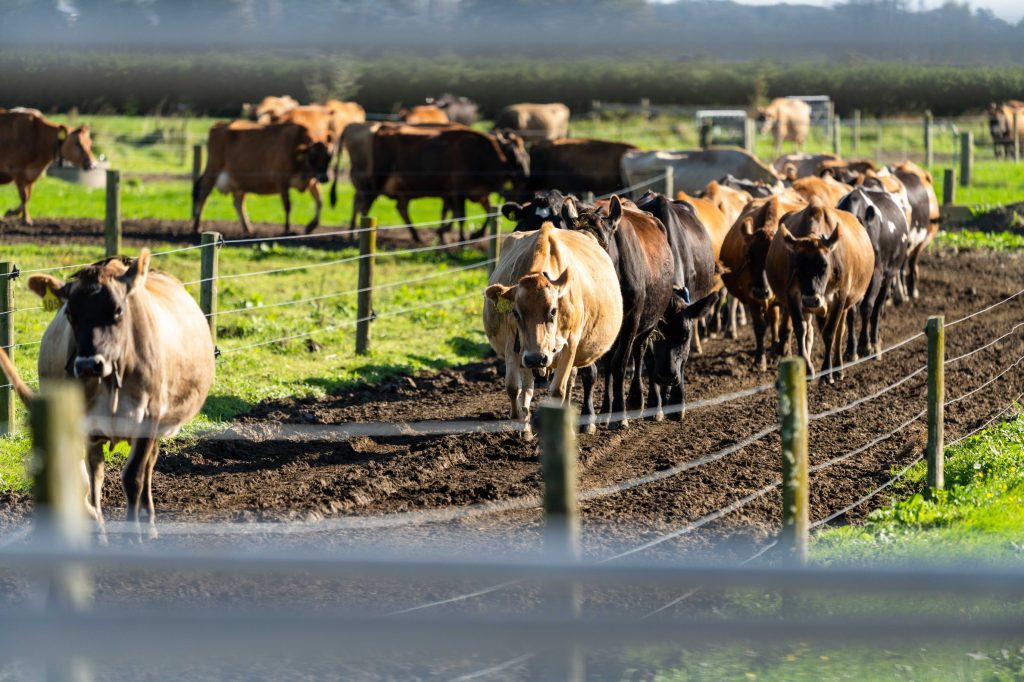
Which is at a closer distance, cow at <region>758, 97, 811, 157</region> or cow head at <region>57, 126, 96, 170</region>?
cow head at <region>57, 126, 96, 170</region>

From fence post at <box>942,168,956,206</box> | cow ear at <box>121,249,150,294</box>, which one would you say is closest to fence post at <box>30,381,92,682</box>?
cow ear at <box>121,249,150,294</box>

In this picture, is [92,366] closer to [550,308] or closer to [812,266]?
[550,308]

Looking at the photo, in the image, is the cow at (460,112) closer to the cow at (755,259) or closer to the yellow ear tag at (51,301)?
the cow at (755,259)

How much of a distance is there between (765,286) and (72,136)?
13293 mm

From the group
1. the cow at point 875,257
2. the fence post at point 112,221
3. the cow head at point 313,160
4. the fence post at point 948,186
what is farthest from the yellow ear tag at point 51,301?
the fence post at point 948,186

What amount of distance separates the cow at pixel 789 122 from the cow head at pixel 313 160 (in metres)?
12.3

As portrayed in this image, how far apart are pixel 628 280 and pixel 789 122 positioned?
77.7 feet

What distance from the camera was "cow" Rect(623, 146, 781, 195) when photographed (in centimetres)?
1994

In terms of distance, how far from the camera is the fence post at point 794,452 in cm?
498

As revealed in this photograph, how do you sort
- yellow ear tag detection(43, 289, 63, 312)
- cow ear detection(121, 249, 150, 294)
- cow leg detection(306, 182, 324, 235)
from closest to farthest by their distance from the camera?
1. cow ear detection(121, 249, 150, 294)
2. yellow ear tag detection(43, 289, 63, 312)
3. cow leg detection(306, 182, 324, 235)

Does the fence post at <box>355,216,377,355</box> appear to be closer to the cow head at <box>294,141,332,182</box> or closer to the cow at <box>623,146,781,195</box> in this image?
the cow at <box>623,146,781,195</box>

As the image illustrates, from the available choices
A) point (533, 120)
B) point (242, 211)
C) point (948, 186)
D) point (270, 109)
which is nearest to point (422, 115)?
point (270, 109)

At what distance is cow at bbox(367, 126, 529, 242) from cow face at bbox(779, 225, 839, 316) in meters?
10.6

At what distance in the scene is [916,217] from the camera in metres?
16.3
